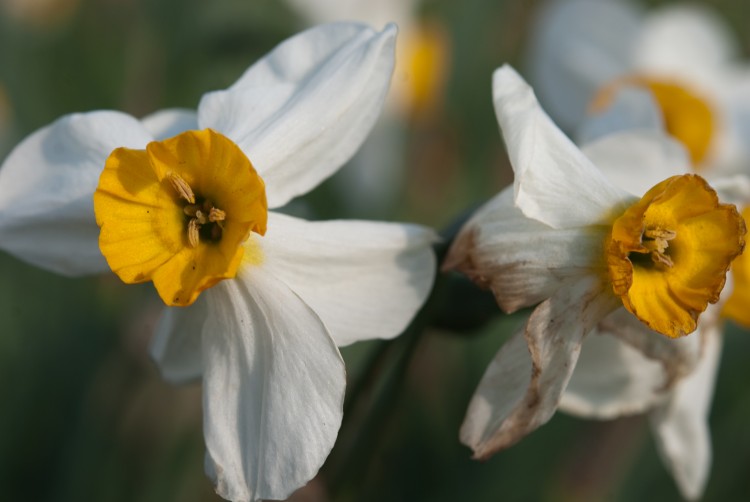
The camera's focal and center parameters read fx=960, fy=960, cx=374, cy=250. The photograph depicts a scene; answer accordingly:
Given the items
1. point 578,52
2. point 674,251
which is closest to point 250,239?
point 674,251

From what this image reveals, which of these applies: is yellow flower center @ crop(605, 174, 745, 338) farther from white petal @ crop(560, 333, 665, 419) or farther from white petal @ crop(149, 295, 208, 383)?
white petal @ crop(149, 295, 208, 383)

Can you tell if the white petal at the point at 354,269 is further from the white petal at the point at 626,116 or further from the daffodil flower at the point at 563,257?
the white petal at the point at 626,116

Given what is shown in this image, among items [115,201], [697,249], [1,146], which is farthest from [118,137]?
[1,146]

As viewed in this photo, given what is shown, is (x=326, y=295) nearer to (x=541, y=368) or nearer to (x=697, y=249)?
(x=541, y=368)

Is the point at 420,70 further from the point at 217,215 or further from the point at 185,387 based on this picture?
the point at 217,215

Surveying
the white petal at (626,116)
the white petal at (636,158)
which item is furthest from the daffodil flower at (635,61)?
the white petal at (636,158)
